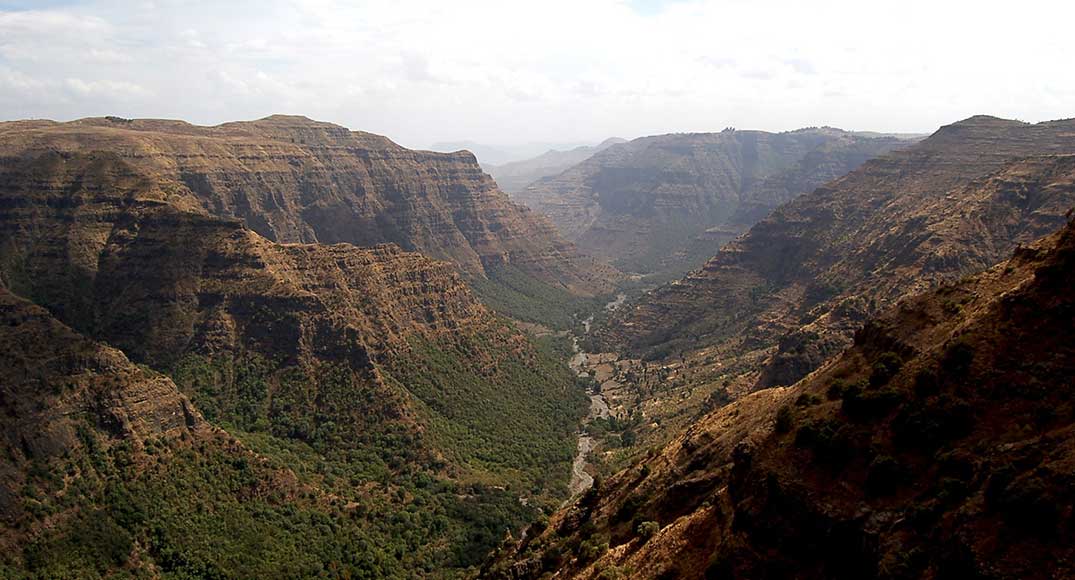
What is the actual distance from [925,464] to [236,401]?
139781mm

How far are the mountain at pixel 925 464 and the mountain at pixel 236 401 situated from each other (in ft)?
244

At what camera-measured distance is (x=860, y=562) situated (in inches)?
1431

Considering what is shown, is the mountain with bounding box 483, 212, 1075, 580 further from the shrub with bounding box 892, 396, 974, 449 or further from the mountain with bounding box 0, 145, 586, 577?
the mountain with bounding box 0, 145, 586, 577

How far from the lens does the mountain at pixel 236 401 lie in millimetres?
103562

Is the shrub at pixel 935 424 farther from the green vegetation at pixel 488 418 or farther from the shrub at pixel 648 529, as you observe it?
the green vegetation at pixel 488 418

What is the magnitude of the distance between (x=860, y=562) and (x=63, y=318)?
16404 cm

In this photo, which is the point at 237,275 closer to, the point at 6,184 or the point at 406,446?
the point at 406,446

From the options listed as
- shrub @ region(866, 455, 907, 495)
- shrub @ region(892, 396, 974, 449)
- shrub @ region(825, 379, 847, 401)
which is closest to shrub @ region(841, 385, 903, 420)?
shrub @ region(892, 396, 974, 449)

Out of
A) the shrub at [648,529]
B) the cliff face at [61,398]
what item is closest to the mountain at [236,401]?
the cliff face at [61,398]

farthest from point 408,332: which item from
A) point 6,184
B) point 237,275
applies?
point 6,184

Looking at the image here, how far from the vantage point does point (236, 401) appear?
482 ft

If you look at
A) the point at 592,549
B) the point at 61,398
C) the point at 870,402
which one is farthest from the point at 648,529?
the point at 61,398

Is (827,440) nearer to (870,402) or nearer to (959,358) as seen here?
(870,402)

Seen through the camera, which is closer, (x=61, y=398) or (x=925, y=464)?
(x=925, y=464)
